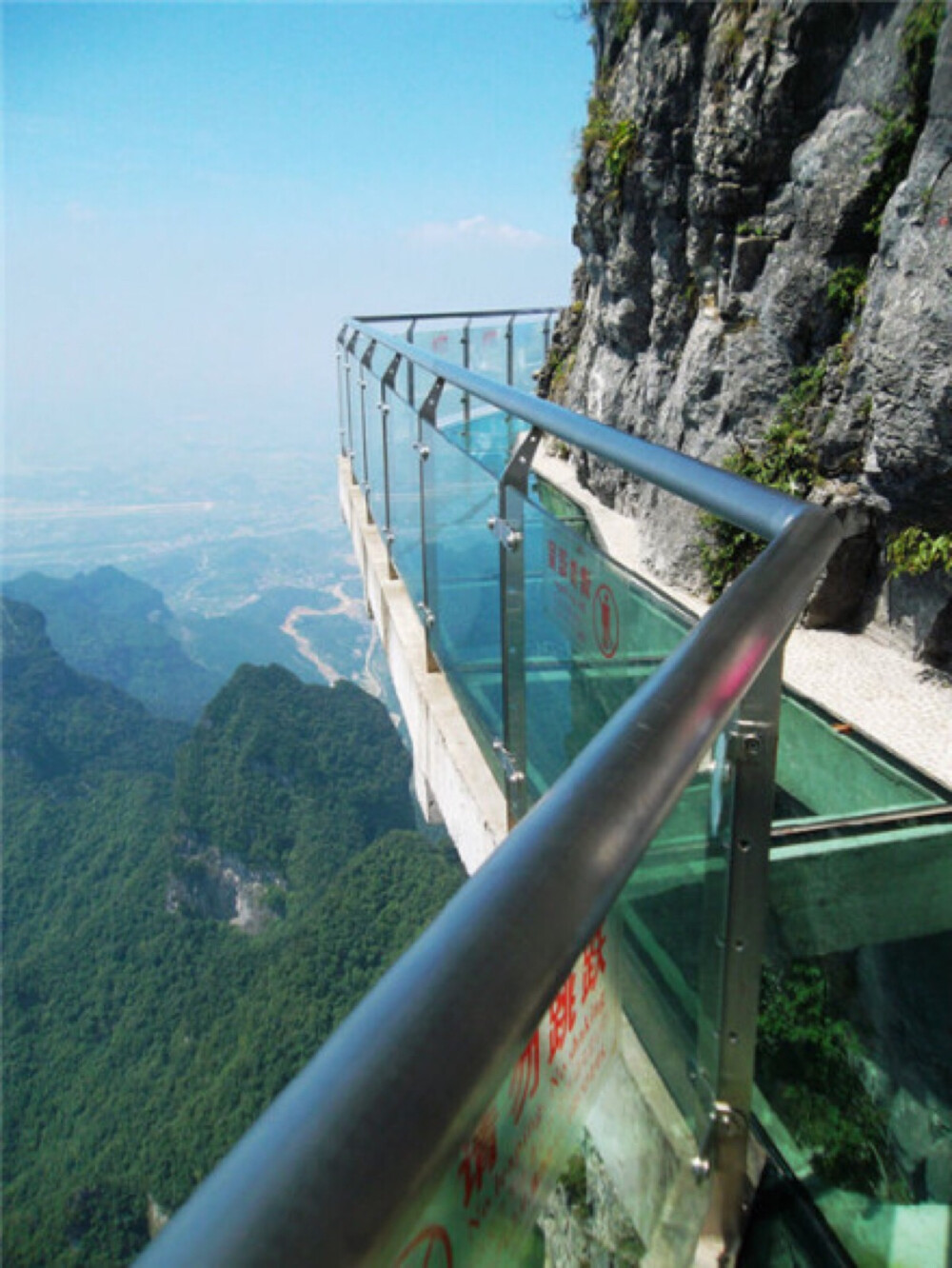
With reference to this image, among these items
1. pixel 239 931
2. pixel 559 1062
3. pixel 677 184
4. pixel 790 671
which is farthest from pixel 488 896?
pixel 239 931

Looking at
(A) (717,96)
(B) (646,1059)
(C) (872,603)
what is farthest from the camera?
(A) (717,96)

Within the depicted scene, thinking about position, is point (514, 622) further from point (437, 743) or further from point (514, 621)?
point (437, 743)

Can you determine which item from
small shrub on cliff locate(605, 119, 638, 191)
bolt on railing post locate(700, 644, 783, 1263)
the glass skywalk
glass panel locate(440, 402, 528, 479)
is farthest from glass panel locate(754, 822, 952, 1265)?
small shrub on cliff locate(605, 119, 638, 191)

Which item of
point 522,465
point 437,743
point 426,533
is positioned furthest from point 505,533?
point 437,743

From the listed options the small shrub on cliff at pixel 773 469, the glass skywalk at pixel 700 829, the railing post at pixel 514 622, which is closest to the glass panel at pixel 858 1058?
the glass skywalk at pixel 700 829

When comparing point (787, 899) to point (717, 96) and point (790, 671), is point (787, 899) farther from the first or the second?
point (717, 96)

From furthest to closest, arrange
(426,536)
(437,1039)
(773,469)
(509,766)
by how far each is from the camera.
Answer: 1. (773,469)
2. (426,536)
3. (509,766)
4. (437,1039)

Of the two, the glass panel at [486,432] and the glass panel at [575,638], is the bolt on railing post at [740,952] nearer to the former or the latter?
the glass panel at [575,638]
